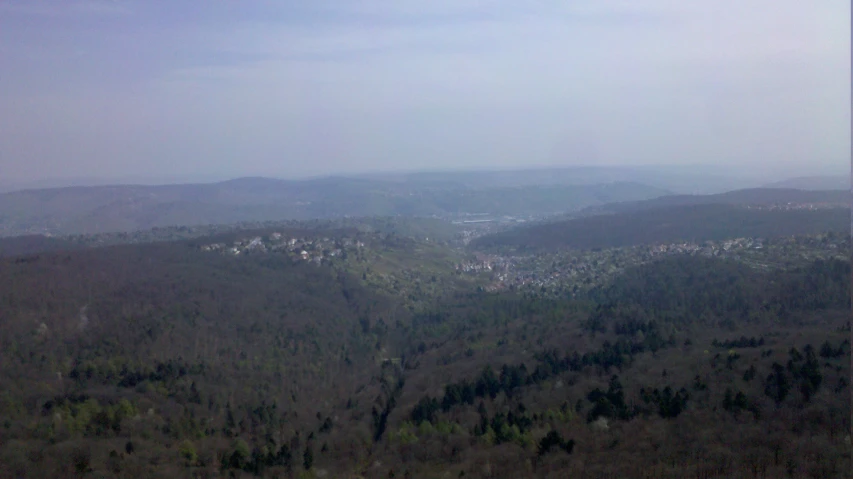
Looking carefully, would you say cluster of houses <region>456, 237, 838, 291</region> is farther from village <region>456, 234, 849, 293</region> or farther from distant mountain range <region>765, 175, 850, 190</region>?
distant mountain range <region>765, 175, 850, 190</region>

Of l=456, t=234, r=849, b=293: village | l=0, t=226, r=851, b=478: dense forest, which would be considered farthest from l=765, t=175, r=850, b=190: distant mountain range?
l=0, t=226, r=851, b=478: dense forest

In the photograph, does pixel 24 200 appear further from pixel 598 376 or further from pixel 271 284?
pixel 598 376

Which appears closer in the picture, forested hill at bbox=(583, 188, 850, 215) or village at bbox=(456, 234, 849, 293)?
village at bbox=(456, 234, 849, 293)

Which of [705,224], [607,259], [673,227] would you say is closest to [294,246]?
[607,259]

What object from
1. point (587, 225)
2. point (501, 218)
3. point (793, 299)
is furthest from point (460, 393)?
point (501, 218)

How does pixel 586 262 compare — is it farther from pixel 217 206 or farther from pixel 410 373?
pixel 217 206

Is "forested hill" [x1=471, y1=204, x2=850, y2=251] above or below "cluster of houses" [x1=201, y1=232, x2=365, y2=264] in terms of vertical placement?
above

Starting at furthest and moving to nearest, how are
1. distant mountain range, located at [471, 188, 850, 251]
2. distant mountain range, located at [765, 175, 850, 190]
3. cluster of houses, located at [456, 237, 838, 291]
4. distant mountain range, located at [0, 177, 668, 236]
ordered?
1. distant mountain range, located at [0, 177, 668, 236]
2. distant mountain range, located at [765, 175, 850, 190]
3. distant mountain range, located at [471, 188, 850, 251]
4. cluster of houses, located at [456, 237, 838, 291]
